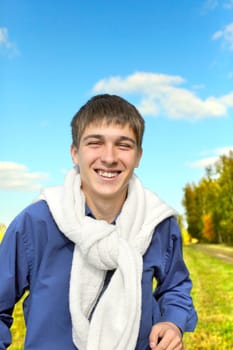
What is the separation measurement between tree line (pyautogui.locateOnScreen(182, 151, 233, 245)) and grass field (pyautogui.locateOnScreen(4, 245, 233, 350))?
496cm

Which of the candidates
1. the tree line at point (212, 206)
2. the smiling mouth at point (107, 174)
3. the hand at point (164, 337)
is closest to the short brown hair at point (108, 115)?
the smiling mouth at point (107, 174)

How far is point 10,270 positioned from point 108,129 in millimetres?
597

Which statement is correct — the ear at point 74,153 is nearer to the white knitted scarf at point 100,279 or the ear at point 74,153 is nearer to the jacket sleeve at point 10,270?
the white knitted scarf at point 100,279

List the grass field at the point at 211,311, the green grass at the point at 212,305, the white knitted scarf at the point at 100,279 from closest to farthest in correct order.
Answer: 1. the white knitted scarf at the point at 100,279
2. the grass field at the point at 211,311
3. the green grass at the point at 212,305

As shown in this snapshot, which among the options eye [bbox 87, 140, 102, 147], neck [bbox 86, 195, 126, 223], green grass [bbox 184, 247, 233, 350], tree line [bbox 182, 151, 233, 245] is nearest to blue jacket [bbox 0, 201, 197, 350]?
neck [bbox 86, 195, 126, 223]

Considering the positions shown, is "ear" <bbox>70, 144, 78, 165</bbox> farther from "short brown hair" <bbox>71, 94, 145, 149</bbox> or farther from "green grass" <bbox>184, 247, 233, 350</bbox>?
"green grass" <bbox>184, 247, 233, 350</bbox>

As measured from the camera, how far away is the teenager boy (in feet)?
6.49

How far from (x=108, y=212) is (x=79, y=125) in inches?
13.2

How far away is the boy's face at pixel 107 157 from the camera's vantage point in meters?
2.04

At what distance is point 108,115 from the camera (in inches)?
81.7

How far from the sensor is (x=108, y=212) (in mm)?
2127

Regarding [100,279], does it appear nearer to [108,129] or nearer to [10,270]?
[10,270]

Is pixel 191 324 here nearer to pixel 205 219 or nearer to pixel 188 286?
pixel 188 286

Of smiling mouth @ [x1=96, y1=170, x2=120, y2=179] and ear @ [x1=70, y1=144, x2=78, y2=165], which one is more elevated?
ear @ [x1=70, y1=144, x2=78, y2=165]
